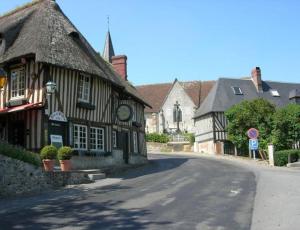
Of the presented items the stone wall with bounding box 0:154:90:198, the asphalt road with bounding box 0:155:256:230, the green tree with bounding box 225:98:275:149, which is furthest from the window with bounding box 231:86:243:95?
the stone wall with bounding box 0:154:90:198

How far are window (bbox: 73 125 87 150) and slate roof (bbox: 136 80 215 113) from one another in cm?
3316

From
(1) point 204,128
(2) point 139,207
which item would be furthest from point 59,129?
(1) point 204,128

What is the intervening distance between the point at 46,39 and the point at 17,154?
6.40 m

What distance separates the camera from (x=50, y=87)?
647 inches

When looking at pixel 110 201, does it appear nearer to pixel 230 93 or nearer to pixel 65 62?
pixel 65 62

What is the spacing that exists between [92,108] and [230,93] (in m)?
25.7

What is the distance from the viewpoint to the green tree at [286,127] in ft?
110

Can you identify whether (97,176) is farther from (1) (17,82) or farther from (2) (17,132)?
(1) (17,82)

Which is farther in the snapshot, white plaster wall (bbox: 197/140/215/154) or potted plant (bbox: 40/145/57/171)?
white plaster wall (bbox: 197/140/215/154)

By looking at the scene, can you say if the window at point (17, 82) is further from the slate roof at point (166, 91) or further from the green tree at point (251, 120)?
the slate roof at point (166, 91)

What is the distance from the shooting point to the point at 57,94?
1761cm

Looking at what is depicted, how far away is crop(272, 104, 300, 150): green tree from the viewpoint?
110ft

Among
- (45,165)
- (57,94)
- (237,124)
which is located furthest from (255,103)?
(45,165)

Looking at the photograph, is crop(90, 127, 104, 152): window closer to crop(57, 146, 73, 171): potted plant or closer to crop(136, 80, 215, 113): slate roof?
crop(57, 146, 73, 171): potted plant
